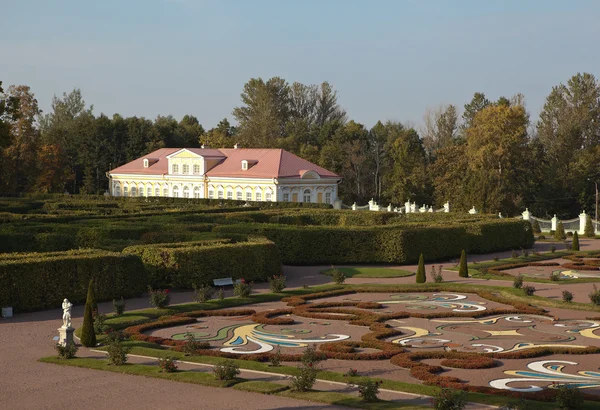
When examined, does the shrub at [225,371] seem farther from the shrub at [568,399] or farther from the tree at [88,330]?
the shrub at [568,399]

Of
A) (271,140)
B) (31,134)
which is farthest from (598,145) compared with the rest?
(31,134)

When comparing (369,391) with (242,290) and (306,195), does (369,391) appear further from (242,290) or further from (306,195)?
(306,195)

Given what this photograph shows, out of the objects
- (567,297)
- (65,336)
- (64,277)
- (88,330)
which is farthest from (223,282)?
(567,297)

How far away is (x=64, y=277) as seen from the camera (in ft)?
87.4

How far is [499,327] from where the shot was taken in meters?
23.5

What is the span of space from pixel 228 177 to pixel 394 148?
2051 cm

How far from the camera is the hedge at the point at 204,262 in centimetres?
3000

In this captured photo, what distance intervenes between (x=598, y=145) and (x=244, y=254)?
180ft

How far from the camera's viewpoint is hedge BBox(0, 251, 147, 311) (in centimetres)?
2548

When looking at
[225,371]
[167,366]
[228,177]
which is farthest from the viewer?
[228,177]

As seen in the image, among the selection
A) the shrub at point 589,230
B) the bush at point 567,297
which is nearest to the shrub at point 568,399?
the bush at point 567,297

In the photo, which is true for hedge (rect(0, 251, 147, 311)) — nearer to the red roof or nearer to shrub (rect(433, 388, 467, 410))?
shrub (rect(433, 388, 467, 410))

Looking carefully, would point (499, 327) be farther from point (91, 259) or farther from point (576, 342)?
point (91, 259)

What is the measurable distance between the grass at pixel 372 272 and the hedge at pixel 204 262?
3249 millimetres
